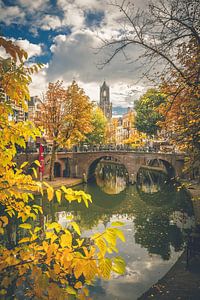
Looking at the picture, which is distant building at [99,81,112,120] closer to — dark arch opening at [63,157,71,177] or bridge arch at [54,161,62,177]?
bridge arch at [54,161,62,177]

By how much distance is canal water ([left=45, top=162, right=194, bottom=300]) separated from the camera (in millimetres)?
10992

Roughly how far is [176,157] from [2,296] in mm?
37159

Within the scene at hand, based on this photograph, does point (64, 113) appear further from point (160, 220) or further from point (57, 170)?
point (160, 220)

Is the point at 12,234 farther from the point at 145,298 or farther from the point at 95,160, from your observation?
the point at 95,160

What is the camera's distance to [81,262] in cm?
230

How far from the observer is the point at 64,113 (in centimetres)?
3291

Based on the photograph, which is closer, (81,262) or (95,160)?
(81,262)

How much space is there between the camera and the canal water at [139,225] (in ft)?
36.1

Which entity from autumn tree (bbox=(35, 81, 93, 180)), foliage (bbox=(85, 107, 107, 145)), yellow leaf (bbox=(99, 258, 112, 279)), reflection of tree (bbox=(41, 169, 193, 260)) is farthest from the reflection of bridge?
yellow leaf (bbox=(99, 258, 112, 279))

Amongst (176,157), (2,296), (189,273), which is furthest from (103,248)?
(176,157)

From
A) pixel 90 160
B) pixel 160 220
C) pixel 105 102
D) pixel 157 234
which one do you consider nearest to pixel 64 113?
pixel 90 160

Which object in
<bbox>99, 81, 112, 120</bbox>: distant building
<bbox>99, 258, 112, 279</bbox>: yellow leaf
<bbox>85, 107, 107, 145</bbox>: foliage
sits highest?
<bbox>99, 81, 112, 120</bbox>: distant building

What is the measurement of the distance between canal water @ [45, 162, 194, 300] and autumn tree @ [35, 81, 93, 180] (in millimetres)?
8365

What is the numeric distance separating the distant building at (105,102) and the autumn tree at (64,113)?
117902 mm
